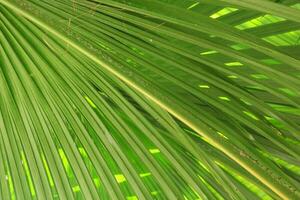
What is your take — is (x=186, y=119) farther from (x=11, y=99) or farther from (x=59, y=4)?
(x=11, y=99)

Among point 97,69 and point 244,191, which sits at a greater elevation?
point 97,69

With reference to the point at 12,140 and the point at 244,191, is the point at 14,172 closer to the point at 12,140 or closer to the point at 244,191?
the point at 12,140

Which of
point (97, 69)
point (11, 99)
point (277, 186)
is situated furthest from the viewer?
point (11, 99)

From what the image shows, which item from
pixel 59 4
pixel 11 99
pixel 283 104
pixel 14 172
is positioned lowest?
pixel 14 172

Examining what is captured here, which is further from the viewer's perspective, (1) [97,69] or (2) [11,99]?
(2) [11,99]

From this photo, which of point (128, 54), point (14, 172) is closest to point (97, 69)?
point (128, 54)

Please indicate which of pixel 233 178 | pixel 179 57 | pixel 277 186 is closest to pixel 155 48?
pixel 179 57

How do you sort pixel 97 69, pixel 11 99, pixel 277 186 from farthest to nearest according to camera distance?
pixel 11 99 → pixel 97 69 → pixel 277 186
